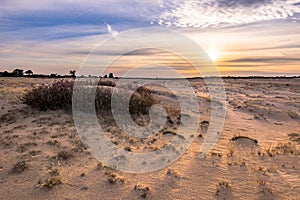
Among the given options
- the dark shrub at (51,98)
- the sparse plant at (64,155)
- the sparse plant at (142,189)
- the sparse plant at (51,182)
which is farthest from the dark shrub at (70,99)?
the sparse plant at (142,189)

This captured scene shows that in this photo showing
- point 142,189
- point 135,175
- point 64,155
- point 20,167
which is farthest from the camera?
point 64,155

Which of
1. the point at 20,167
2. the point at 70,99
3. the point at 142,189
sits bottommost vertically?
the point at 142,189

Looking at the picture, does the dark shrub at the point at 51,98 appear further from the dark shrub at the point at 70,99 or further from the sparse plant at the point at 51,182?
the sparse plant at the point at 51,182

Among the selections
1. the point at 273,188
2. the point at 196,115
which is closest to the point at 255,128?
the point at 196,115

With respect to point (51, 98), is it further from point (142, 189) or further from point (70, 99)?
point (142, 189)

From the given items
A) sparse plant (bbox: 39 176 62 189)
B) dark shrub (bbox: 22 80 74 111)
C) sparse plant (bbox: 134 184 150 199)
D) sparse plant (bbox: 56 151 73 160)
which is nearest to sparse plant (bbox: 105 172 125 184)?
sparse plant (bbox: 134 184 150 199)

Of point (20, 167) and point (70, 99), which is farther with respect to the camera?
point (70, 99)

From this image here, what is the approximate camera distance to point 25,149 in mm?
7617

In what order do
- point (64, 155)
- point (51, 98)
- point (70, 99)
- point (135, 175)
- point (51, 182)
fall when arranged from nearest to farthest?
point (51, 182), point (135, 175), point (64, 155), point (51, 98), point (70, 99)

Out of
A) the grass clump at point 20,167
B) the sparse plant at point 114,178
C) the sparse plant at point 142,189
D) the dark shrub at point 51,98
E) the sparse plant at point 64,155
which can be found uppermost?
the dark shrub at point 51,98

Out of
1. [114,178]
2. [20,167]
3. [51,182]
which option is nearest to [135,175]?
[114,178]

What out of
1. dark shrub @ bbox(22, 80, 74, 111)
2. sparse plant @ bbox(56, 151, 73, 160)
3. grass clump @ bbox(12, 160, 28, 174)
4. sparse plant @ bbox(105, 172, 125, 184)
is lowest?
sparse plant @ bbox(105, 172, 125, 184)

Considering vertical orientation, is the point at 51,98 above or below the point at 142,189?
above

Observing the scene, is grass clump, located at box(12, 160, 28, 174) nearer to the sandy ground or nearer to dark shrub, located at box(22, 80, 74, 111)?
the sandy ground
